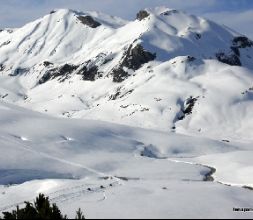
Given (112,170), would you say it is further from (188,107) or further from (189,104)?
(189,104)

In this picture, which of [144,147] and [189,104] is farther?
[189,104]

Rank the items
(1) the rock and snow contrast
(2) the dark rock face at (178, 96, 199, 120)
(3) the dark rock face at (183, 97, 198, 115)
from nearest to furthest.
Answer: (1) the rock and snow contrast
(2) the dark rock face at (178, 96, 199, 120)
(3) the dark rock face at (183, 97, 198, 115)

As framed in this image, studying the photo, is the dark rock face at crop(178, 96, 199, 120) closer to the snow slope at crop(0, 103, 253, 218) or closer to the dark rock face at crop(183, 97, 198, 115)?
the dark rock face at crop(183, 97, 198, 115)

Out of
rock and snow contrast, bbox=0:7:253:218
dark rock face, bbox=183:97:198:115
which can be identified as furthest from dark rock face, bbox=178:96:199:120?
rock and snow contrast, bbox=0:7:253:218

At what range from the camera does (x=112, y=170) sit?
86688mm

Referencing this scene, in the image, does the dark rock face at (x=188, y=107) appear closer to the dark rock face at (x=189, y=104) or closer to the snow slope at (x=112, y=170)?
the dark rock face at (x=189, y=104)

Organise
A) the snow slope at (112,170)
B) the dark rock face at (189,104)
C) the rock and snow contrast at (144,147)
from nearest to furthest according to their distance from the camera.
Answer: the snow slope at (112,170), the rock and snow contrast at (144,147), the dark rock face at (189,104)

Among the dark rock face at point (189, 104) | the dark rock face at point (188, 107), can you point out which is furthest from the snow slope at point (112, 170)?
the dark rock face at point (189, 104)

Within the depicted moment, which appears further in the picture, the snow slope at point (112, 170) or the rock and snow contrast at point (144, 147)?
the rock and snow contrast at point (144, 147)

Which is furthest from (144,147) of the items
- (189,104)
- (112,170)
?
(189,104)

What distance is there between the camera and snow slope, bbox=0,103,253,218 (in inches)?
1908

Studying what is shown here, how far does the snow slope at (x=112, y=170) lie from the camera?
48.5 m

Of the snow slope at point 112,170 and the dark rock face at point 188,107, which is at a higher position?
the dark rock face at point 188,107

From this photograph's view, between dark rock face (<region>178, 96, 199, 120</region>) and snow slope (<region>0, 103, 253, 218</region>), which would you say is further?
dark rock face (<region>178, 96, 199, 120</region>)
